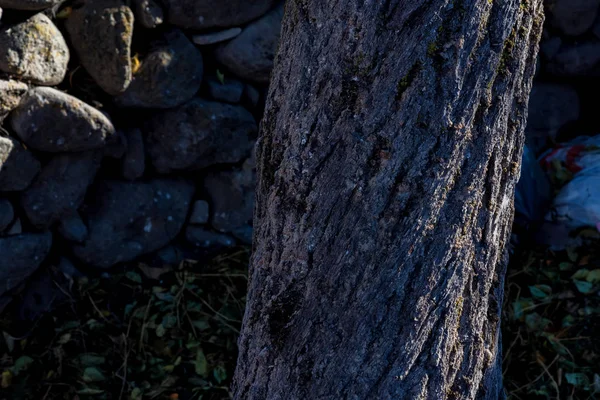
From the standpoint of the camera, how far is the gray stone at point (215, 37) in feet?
9.17

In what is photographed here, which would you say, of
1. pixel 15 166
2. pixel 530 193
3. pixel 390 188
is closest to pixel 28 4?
pixel 15 166

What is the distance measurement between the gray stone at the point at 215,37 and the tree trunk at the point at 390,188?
4.29ft

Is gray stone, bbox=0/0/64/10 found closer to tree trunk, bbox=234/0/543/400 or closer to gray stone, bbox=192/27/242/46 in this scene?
gray stone, bbox=192/27/242/46

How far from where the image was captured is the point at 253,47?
2.87 meters

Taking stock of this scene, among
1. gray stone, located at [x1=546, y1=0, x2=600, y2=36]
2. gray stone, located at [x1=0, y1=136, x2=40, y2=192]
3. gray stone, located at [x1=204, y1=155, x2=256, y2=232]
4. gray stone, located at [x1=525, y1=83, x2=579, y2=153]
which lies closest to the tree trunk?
gray stone, located at [x1=0, y1=136, x2=40, y2=192]

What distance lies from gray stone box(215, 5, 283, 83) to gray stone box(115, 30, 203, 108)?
130mm

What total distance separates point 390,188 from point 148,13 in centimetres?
157

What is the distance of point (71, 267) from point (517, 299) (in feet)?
6.12

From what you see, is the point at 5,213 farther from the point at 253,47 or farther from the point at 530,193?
the point at 530,193

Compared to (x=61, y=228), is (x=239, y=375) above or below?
above

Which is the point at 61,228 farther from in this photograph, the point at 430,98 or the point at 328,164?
the point at 430,98

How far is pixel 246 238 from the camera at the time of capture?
3.17 meters

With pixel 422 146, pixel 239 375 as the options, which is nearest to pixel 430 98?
pixel 422 146

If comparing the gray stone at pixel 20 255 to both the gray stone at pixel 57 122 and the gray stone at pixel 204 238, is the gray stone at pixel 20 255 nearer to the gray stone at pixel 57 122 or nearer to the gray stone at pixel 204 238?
the gray stone at pixel 57 122
